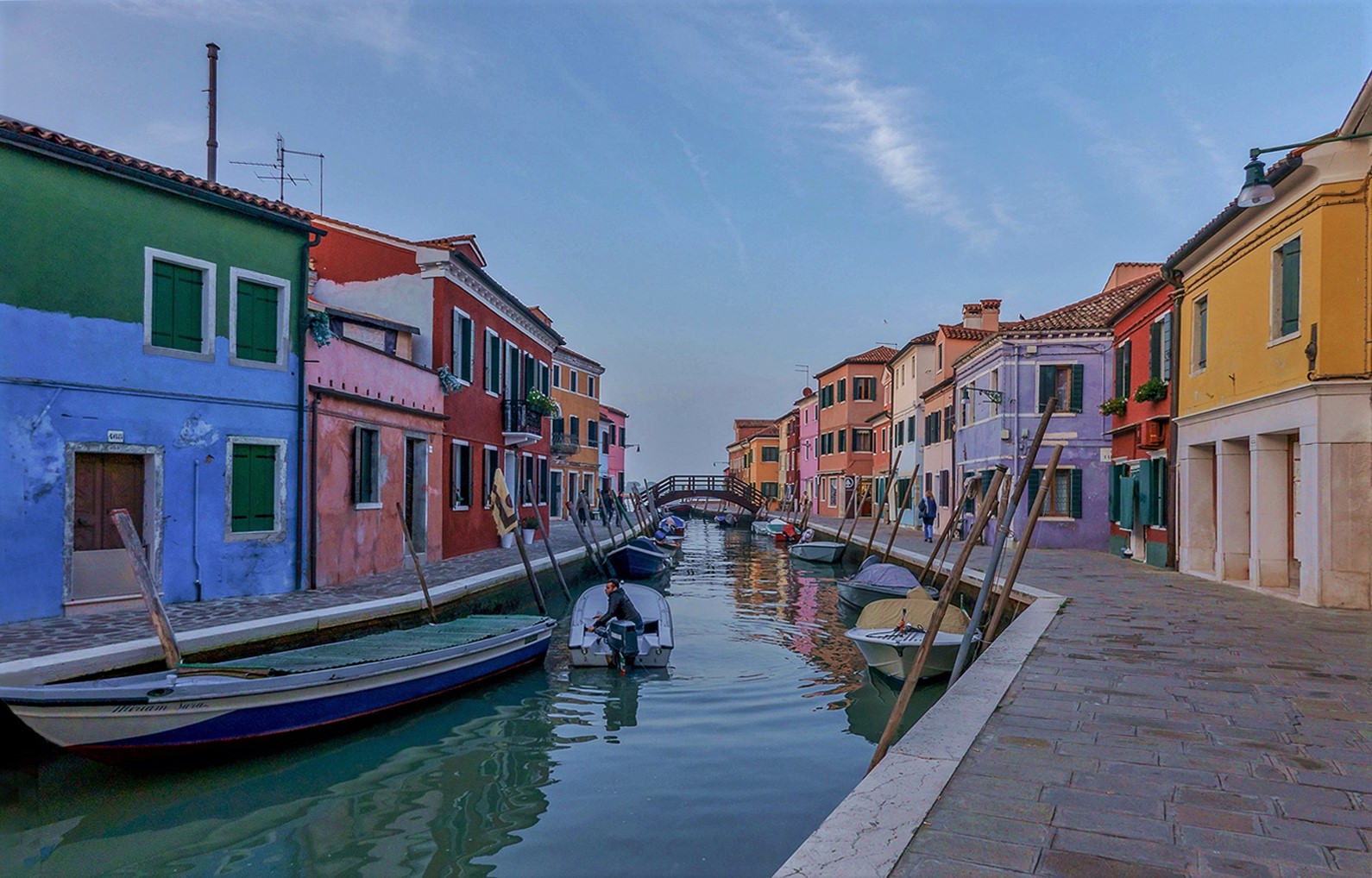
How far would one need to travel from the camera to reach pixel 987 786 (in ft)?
14.0

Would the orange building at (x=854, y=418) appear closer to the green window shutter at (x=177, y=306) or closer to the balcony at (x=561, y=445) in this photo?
Answer: the balcony at (x=561, y=445)

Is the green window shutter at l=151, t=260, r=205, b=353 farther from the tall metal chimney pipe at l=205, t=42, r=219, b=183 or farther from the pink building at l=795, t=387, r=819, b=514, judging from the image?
the pink building at l=795, t=387, r=819, b=514

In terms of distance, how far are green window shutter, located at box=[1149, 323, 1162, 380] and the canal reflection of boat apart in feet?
21.8

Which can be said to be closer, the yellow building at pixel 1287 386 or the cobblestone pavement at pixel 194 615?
the cobblestone pavement at pixel 194 615

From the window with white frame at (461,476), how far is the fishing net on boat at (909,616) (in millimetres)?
10924

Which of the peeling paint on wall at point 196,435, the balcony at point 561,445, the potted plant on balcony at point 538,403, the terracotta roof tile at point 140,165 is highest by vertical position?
the terracotta roof tile at point 140,165

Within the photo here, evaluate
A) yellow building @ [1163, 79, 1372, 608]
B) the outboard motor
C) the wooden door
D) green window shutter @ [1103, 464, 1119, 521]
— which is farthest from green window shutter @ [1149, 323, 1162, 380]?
the wooden door

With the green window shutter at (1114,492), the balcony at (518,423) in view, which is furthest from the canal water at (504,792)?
the balcony at (518,423)

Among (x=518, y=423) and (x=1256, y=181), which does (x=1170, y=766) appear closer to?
(x=1256, y=181)

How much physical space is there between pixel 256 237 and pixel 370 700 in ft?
24.8

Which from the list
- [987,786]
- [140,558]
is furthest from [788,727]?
[140,558]

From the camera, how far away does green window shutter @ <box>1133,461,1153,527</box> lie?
16828 mm

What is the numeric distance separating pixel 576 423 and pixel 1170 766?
37.4 metres

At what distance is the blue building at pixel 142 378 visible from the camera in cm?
968
